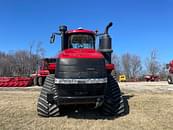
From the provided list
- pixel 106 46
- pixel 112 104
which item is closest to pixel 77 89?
pixel 112 104

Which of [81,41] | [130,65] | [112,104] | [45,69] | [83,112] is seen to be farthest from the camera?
[130,65]

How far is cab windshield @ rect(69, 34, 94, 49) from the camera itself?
→ 41.1 ft

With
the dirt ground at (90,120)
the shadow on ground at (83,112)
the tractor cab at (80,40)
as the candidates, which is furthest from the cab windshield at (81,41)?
the dirt ground at (90,120)

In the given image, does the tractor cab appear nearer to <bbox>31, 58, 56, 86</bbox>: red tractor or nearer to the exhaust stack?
the exhaust stack

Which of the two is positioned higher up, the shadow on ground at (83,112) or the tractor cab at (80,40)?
the tractor cab at (80,40)

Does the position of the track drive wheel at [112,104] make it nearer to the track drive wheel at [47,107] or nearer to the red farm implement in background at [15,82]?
the track drive wheel at [47,107]

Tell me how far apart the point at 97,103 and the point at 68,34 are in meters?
3.49

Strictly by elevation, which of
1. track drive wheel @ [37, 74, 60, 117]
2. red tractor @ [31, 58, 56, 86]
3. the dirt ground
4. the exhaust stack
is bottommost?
the dirt ground

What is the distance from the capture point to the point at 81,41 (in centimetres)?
1255

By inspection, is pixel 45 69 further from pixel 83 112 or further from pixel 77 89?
pixel 77 89

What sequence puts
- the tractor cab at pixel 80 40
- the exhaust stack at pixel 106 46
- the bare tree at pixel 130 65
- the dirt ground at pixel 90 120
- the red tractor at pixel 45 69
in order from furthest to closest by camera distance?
the bare tree at pixel 130 65 < the tractor cab at pixel 80 40 < the exhaust stack at pixel 106 46 < the red tractor at pixel 45 69 < the dirt ground at pixel 90 120

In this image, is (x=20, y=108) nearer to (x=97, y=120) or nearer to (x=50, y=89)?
(x=50, y=89)

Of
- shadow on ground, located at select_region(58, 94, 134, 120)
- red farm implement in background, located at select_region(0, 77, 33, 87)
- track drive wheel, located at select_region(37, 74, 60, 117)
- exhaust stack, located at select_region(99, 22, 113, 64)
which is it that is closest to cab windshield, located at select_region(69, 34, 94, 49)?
exhaust stack, located at select_region(99, 22, 113, 64)

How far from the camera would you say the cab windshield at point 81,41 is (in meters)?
12.5
